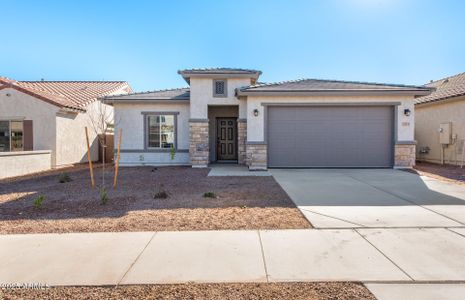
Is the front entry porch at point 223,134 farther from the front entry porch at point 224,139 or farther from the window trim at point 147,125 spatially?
the window trim at point 147,125

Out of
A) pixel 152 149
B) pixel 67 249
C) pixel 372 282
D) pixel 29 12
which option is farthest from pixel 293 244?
pixel 29 12

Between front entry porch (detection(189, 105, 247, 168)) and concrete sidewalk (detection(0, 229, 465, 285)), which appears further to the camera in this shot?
front entry porch (detection(189, 105, 247, 168))

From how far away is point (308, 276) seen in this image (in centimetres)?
325

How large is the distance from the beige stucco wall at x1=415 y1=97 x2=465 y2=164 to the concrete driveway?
18.1 feet

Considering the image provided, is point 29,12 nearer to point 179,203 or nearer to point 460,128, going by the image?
point 179,203

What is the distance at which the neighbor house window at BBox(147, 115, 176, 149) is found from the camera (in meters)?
14.8

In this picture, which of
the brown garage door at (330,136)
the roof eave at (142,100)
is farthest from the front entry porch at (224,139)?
the brown garage door at (330,136)

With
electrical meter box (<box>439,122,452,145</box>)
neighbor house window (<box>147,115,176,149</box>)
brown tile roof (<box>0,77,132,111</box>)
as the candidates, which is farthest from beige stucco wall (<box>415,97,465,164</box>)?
brown tile roof (<box>0,77,132,111</box>)

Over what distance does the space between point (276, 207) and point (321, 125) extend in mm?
7530

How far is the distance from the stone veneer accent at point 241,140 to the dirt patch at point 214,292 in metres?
11.2

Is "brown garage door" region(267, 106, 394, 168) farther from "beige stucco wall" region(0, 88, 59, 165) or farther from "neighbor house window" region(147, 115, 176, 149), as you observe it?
"beige stucco wall" region(0, 88, 59, 165)

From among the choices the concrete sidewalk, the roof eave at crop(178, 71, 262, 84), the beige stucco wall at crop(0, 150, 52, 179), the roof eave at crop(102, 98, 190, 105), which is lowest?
the concrete sidewalk

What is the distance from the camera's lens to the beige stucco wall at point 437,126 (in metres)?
14.0

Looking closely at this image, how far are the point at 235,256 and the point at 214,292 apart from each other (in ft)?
2.80
